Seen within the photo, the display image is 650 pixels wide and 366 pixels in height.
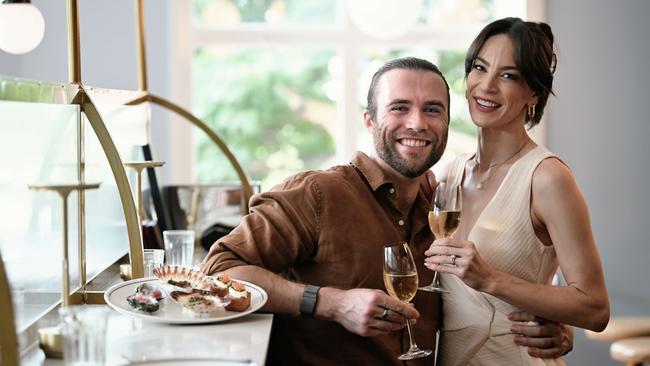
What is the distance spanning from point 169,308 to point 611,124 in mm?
3196

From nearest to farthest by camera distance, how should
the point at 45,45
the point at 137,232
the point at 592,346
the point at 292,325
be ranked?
the point at 137,232
the point at 292,325
the point at 45,45
the point at 592,346

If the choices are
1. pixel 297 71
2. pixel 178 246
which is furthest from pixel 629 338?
pixel 178 246

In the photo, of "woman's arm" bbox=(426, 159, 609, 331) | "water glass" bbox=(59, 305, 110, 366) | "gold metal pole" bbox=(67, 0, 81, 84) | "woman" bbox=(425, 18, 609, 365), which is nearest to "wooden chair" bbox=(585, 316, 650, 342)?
"woman" bbox=(425, 18, 609, 365)

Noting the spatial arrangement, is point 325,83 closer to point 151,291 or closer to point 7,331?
point 151,291

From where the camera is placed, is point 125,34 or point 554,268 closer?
point 554,268

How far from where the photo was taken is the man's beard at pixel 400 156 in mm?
1998

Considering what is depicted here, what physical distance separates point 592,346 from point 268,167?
1.93 meters

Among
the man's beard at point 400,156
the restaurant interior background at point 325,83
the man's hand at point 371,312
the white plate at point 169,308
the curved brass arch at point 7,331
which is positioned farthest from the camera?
the restaurant interior background at point 325,83

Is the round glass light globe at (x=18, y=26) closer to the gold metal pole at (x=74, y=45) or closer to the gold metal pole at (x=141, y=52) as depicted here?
the gold metal pole at (x=74, y=45)

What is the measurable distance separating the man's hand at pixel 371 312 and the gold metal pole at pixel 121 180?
0.42 m

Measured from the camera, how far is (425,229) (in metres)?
2.05

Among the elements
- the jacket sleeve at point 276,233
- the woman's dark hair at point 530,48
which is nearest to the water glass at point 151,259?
the jacket sleeve at point 276,233

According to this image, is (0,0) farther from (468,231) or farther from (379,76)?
(468,231)

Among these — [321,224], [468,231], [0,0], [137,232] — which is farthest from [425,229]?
[0,0]
